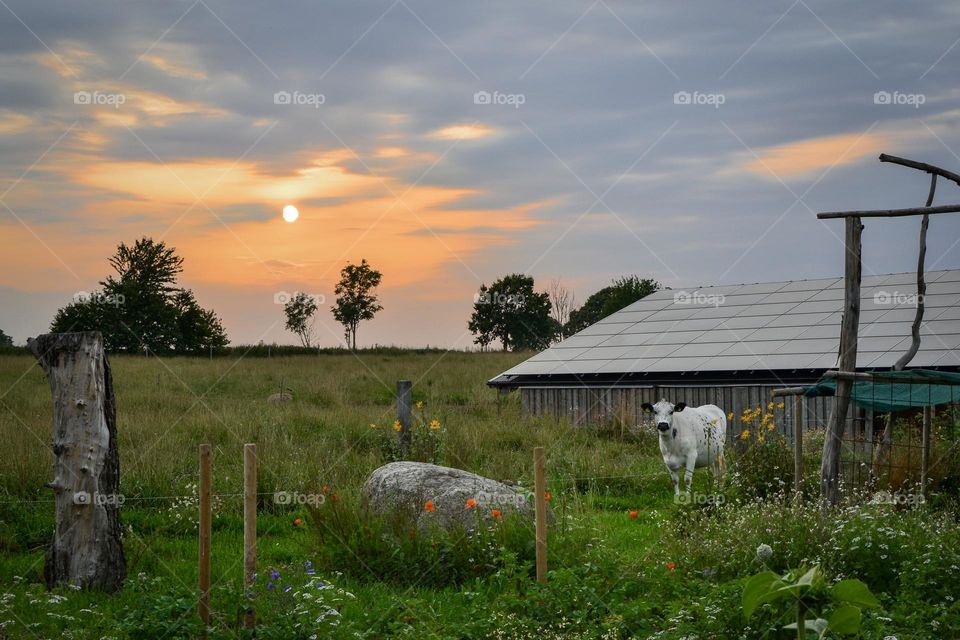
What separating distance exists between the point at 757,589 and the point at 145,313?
5407cm

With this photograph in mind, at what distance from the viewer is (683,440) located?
15.1 m

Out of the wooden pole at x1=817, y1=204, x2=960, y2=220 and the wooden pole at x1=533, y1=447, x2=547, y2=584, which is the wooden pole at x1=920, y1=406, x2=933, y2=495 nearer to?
the wooden pole at x1=817, y1=204, x2=960, y2=220

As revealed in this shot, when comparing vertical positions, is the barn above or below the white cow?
above

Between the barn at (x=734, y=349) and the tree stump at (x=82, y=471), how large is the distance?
13.5 metres

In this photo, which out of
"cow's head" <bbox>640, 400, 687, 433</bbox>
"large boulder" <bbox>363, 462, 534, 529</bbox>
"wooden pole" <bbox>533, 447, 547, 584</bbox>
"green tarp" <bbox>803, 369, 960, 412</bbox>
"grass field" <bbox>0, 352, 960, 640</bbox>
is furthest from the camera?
"cow's head" <bbox>640, 400, 687, 433</bbox>

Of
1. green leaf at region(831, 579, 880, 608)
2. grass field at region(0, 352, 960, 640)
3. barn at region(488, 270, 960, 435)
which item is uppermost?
barn at region(488, 270, 960, 435)

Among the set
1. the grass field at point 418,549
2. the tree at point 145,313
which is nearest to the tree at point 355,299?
the tree at point 145,313

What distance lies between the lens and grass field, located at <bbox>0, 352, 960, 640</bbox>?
289 inches

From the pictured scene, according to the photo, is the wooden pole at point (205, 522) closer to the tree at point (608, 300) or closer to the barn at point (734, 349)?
the barn at point (734, 349)

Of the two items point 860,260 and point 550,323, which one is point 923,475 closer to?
point 860,260

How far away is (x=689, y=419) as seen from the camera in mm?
15438

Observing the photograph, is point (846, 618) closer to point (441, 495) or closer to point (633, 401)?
point (441, 495)

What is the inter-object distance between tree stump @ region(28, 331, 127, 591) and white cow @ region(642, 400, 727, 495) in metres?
8.41

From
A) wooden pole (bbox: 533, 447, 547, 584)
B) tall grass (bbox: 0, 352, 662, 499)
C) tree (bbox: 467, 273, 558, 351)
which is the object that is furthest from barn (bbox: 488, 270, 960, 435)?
tree (bbox: 467, 273, 558, 351)
